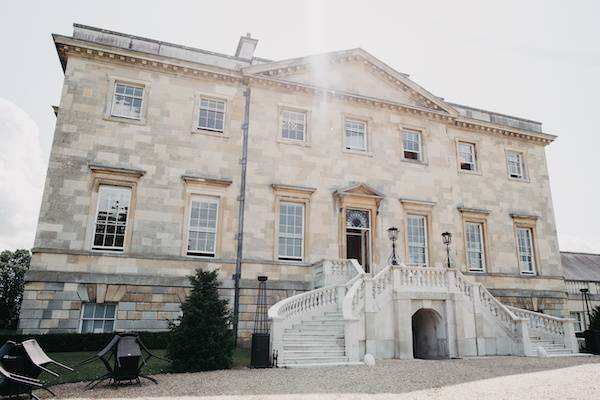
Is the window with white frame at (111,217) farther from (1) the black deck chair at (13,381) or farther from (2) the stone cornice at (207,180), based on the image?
(1) the black deck chair at (13,381)

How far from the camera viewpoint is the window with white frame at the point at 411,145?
73.0ft

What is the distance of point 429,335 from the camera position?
16438 millimetres

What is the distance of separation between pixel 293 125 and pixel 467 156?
424 inches

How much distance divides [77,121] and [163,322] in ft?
29.5

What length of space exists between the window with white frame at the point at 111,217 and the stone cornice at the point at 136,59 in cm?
575

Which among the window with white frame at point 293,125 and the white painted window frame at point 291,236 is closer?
the white painted window frame at point 291,236

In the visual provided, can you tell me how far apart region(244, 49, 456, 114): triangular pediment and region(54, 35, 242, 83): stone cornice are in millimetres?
2118

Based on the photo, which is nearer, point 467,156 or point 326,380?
point 326,380

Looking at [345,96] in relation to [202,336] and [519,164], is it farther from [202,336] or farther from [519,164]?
[202,336]

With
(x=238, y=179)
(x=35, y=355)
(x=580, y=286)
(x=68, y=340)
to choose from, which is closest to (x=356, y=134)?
(x=238, y=179)

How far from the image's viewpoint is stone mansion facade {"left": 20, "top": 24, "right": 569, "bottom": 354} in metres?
16.0

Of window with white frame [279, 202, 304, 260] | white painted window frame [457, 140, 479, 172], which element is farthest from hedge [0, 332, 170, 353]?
white painted window frame [457, 140, 479, 172]

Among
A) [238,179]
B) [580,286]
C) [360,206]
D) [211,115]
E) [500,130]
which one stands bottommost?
[580,286]

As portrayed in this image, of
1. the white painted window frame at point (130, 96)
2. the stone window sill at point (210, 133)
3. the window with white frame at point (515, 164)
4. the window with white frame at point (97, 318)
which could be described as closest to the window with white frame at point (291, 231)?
the stone window sill at point (210, 133)
